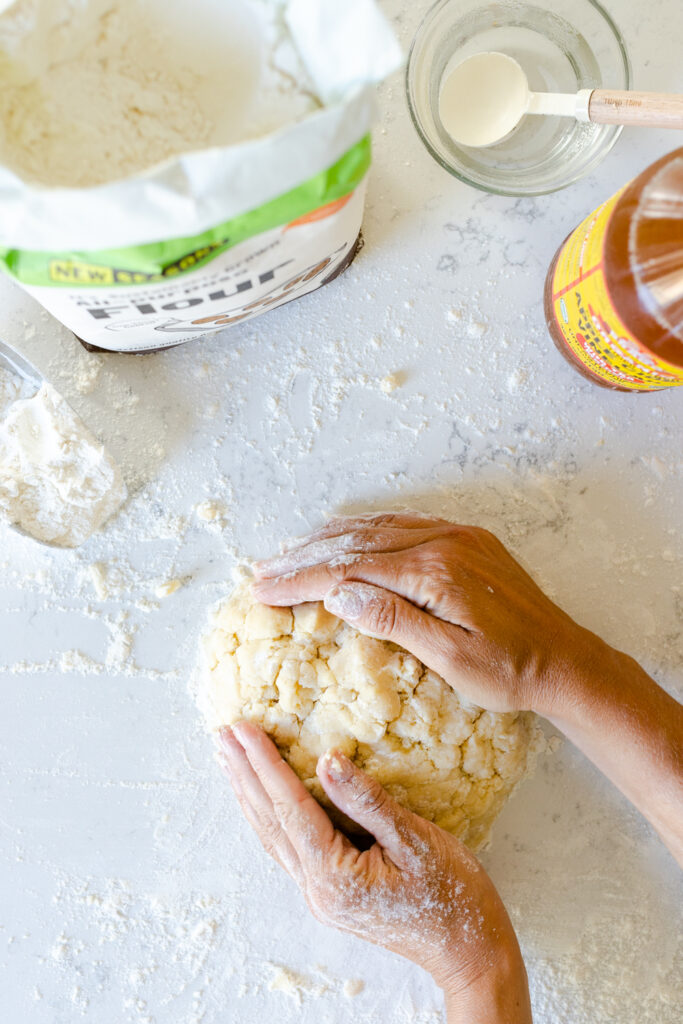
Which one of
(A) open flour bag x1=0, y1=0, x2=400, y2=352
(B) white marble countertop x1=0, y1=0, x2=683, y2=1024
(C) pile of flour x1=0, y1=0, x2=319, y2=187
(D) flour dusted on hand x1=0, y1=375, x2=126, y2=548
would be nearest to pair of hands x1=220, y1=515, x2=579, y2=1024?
(B) white marble countertop x1=0, y1=0, x2=683, y2=1024

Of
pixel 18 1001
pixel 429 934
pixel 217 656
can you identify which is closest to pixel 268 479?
pixel 217 656

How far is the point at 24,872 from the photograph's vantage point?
107 centimetres

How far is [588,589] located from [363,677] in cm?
41

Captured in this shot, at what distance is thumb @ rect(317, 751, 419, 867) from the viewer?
0.83 meters

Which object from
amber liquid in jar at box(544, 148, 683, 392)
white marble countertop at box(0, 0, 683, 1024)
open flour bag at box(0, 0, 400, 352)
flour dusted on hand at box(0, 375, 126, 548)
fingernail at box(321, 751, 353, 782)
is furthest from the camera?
white marble countertop at box(0, 0, 683, 1024)

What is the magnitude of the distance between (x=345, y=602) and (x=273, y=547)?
24 centimetres

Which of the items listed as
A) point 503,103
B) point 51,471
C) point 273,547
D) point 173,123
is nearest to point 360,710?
point 273,547

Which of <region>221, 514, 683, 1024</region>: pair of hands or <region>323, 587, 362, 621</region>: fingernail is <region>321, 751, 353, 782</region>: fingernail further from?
<region>323, 587, 362, 621</region>: fingernail

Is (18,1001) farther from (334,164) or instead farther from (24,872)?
(334,164)

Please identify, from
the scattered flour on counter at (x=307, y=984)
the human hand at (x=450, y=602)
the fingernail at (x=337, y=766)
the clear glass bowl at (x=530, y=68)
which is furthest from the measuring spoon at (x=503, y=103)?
the scattered flour on counter at (x=307, y=984)

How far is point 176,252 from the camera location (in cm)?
66

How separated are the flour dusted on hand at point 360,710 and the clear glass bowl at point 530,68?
2.20 ft

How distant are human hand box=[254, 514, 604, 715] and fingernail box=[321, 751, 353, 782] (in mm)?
156

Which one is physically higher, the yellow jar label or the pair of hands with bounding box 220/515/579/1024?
the yellow jar label
